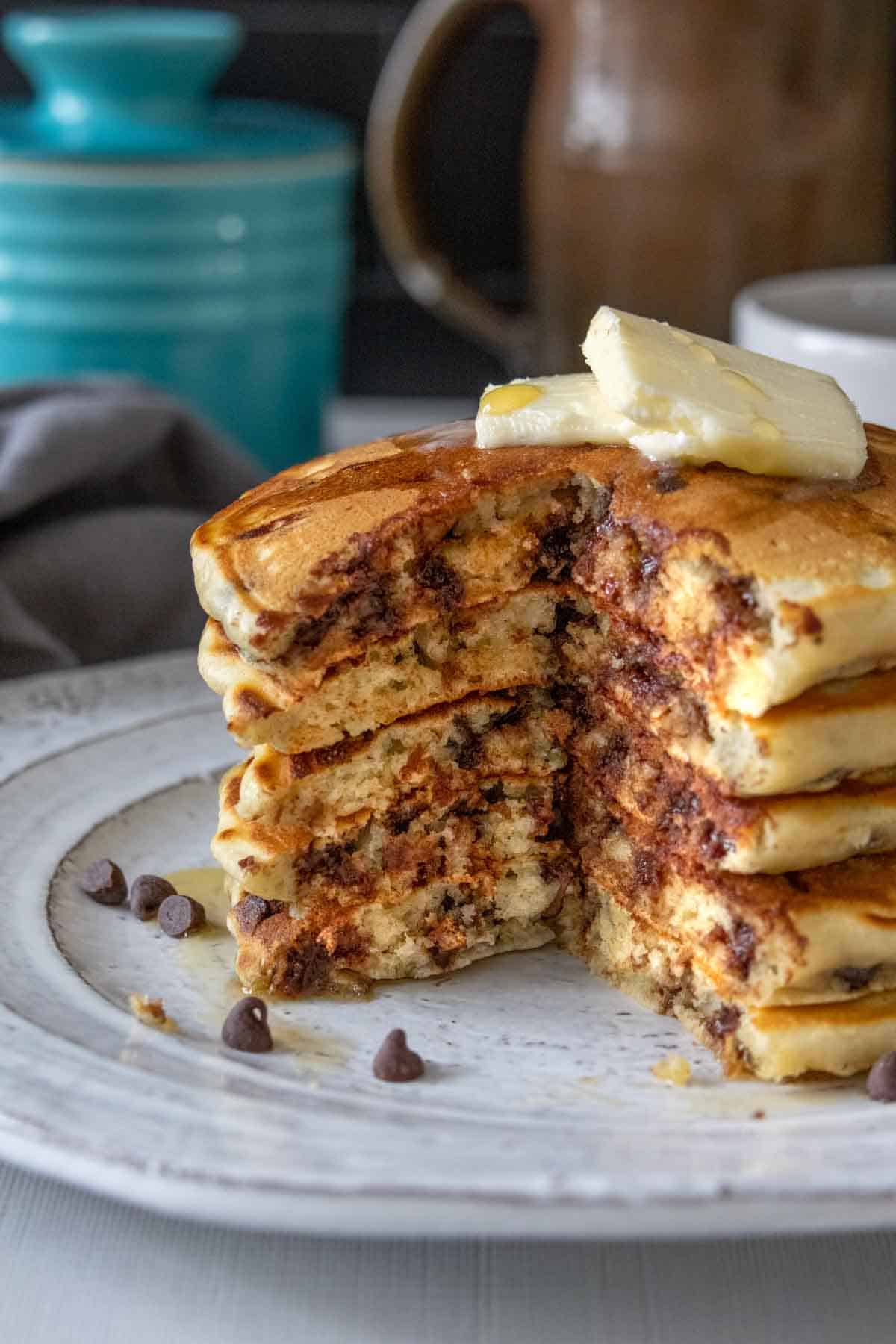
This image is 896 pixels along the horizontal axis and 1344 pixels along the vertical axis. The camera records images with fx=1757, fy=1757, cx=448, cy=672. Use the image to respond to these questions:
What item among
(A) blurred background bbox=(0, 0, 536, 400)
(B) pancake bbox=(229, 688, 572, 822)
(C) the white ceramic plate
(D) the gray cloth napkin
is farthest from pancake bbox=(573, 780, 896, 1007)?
(A) blurred background bbox=(0, 0, 536, 400)

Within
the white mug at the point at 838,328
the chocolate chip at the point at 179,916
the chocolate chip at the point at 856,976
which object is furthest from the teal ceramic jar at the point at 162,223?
the chocolate chip at the point at 856,976

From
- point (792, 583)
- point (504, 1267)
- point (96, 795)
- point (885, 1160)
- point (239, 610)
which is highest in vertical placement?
point (792, 583)

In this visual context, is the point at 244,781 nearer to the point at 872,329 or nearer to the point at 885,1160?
the point at 885,1160

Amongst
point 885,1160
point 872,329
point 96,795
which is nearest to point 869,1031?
point 885,1160

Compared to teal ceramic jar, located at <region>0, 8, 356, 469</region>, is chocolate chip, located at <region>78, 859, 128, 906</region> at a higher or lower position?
lower

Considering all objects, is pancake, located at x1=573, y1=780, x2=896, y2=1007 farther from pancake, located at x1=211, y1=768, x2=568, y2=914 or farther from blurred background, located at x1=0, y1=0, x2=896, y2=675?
blurred background, located at x1=0, y1=0, x2=896, y2=675

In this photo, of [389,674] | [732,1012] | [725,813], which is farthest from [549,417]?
[732,1012]
